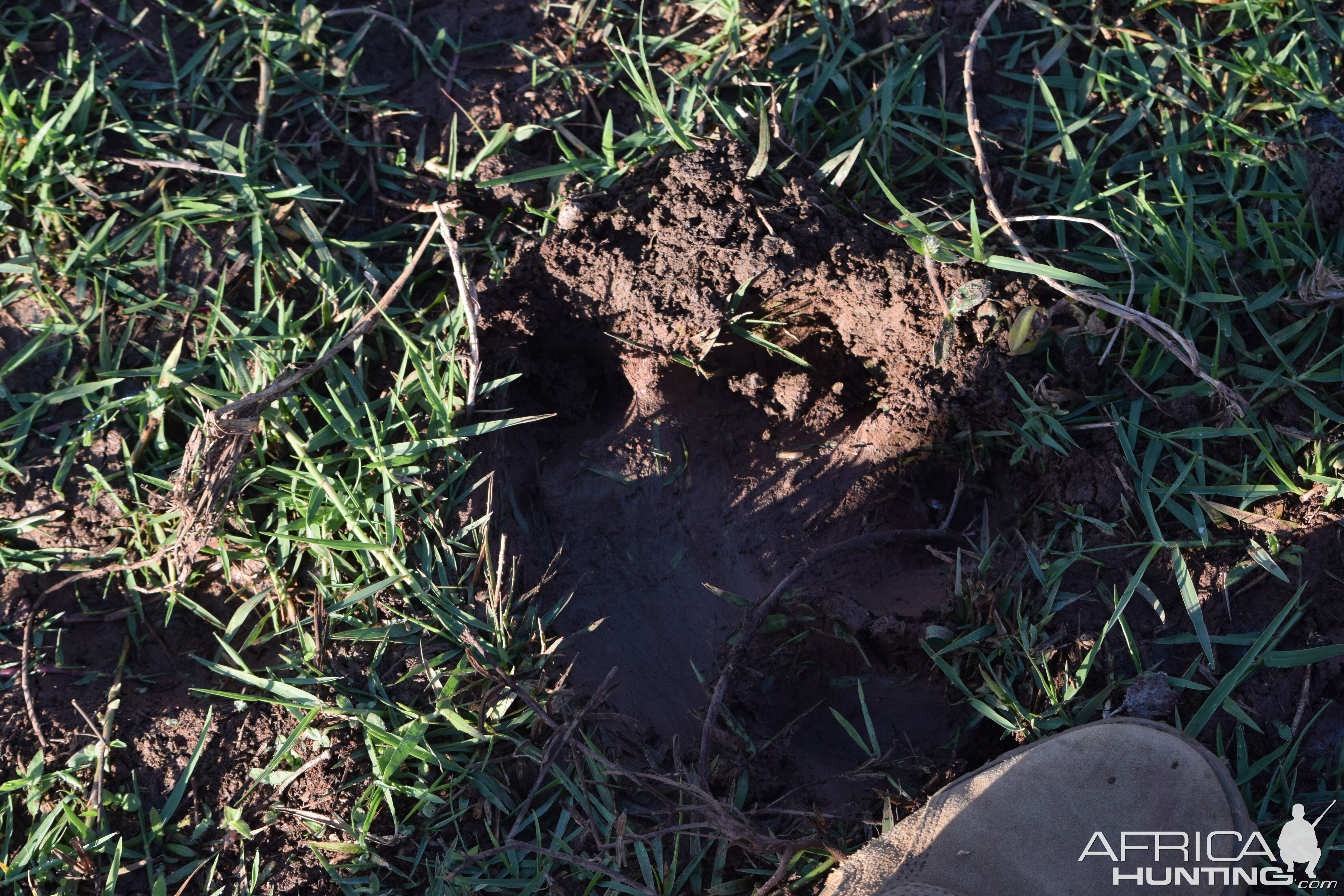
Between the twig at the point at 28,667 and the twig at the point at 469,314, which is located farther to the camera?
the twig at the point at 469,314

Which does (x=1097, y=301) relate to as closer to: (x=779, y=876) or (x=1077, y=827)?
(x=1077, y=827)

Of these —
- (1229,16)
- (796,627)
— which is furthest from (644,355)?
(1229,16)

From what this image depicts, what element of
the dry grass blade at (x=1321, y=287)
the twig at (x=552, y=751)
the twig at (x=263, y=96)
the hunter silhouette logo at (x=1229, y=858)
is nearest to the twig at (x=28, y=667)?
the twig at (x=552, y=751)

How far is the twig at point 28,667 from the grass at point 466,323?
0.17 ft

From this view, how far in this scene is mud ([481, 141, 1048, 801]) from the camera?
1991 millimetres

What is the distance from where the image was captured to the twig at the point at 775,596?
1.81 metres

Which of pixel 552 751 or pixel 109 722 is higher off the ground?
pixel 552 751

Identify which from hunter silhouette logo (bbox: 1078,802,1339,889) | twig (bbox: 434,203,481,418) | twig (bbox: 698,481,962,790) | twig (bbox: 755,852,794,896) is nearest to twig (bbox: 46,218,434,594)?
twig (bbox: 434,203,481,418)

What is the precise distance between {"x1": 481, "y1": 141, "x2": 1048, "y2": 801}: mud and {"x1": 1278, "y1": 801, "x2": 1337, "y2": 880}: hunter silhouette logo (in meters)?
0.68

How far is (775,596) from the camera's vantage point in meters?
1.92

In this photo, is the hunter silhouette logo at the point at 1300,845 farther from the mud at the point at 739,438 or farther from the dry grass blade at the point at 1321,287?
the dry grass blade at the point at 1321,287

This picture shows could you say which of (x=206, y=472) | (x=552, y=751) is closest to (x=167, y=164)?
(x=206, y=472)

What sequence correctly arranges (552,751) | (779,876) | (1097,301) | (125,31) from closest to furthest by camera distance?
(779,876) < (552,751) < (1097,301) < (125,31)

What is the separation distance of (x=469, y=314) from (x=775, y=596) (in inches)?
39.2
